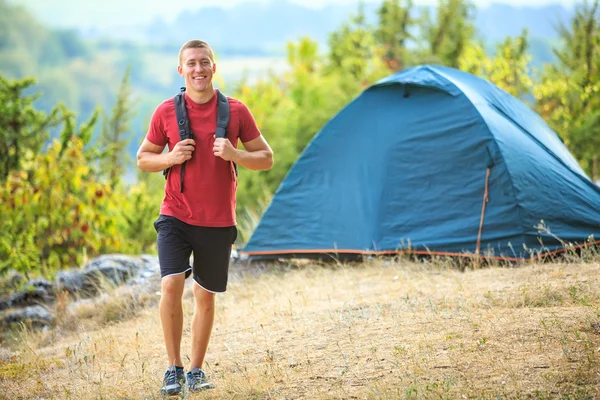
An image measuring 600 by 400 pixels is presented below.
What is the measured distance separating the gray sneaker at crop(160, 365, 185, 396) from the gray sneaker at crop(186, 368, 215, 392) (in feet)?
0.16

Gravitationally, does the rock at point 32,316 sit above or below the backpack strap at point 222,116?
below

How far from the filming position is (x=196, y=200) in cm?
432

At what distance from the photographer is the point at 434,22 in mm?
25328

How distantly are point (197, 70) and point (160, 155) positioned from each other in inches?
20.0

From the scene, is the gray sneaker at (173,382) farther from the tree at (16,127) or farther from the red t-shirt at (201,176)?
the tree at (16,127)

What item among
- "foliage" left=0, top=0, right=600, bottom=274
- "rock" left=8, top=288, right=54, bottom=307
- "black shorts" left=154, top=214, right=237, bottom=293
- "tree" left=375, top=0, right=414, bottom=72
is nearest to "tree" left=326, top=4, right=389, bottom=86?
"foliage" left=0, top=0, right=600, bottom=274

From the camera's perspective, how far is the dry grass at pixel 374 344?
159 inches

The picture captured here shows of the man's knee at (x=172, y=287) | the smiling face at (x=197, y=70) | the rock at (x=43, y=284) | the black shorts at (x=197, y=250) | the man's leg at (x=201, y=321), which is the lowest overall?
the rock at (x=43, y=284)

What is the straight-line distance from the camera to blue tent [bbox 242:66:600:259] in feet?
24.7

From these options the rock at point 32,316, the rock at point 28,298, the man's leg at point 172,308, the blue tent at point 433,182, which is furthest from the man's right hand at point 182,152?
the rock at point 28,298

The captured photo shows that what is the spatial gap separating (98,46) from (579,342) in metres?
187

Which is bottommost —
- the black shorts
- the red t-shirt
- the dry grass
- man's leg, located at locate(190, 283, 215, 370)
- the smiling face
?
the dry grass

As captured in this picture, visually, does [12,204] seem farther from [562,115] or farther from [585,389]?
[562,115]

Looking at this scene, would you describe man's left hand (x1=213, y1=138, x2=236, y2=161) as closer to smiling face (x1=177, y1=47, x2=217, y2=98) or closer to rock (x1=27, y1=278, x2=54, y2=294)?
smiling face (x1=177, y1=47, x2=217, y2=98)
